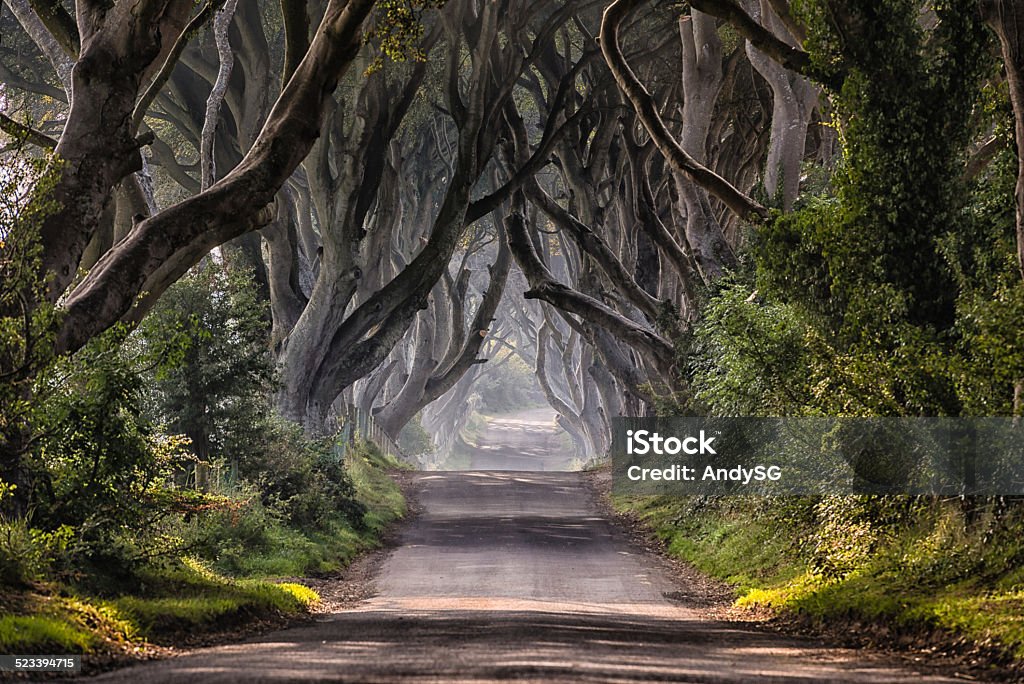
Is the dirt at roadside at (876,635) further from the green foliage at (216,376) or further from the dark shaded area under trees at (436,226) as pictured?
the green foliage at (216,376)

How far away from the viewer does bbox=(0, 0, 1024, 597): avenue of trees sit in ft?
36.9

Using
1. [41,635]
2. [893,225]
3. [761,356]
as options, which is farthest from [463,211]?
[41,635]

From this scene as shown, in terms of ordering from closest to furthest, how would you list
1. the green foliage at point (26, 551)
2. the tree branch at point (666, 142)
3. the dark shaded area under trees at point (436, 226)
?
the green foliage at point (26, 551) → the dark shaded area under trees at point (436, 226) → the tree branch at point (666, 142)

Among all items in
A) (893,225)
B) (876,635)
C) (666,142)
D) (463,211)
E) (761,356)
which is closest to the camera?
(876,635)

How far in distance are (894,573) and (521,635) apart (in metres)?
4.33

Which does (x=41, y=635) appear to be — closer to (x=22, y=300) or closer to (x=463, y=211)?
(x=22, y=300)

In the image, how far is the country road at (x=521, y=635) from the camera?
779 centimetres

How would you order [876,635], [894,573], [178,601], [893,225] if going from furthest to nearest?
1. [893,225]
2. [894,573]
3. [178,601]
4. [876,635]

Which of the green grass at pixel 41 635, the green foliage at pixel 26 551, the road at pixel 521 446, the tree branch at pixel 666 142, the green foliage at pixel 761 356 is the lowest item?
the road at pixel 521 446

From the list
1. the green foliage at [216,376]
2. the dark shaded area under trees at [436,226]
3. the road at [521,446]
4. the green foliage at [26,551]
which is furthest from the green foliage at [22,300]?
the road at [521,446]

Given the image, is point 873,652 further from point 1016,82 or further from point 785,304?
point 785,304

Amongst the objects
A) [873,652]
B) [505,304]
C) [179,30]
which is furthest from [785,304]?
[505,304]

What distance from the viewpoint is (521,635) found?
33.0ft

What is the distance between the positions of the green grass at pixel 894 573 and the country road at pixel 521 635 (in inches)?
31.9
